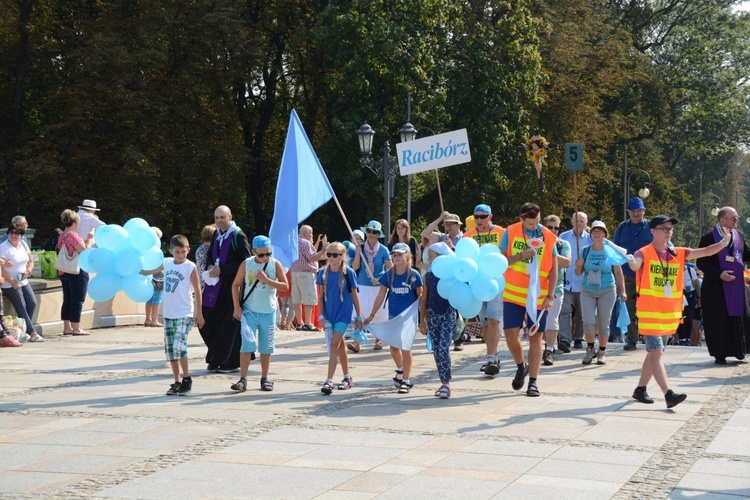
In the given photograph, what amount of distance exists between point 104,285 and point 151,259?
54 cm

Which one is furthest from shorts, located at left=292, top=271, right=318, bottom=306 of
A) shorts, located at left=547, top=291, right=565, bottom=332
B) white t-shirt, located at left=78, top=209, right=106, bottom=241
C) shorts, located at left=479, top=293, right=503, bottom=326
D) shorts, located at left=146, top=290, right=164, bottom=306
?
shorts, located at left=479, top=293, right=503, bottom=326

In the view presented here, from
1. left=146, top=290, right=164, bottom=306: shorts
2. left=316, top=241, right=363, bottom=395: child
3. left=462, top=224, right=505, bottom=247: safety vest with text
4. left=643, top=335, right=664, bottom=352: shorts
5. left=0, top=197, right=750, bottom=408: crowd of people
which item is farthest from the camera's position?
left=146, top=290, right=164, bottom=306: shorts

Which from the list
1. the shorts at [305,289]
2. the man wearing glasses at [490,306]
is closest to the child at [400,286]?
the man wearing glasses at [490,306]

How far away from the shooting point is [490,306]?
1230 cm

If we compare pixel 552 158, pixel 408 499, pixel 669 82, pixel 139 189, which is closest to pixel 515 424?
pixel 408 499

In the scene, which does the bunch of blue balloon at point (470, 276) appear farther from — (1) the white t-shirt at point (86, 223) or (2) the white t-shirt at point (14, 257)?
(1) the white t-shirt at point (86, 223)

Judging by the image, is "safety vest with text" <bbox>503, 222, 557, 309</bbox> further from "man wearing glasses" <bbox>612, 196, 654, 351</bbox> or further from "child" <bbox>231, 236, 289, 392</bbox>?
"man wearing glasses" <bbox>612, 196, 654, 351</bbox>

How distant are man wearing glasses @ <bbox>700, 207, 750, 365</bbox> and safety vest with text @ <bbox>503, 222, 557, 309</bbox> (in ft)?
11.2

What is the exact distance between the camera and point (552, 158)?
121 ft

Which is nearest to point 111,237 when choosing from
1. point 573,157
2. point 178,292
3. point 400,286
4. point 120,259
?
point 120,259

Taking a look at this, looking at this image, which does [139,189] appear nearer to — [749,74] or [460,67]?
[460,67]

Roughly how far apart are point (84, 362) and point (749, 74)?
40.4 metres

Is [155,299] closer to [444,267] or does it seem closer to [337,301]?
[337,301]

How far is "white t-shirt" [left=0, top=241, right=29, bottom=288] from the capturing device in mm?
15648
